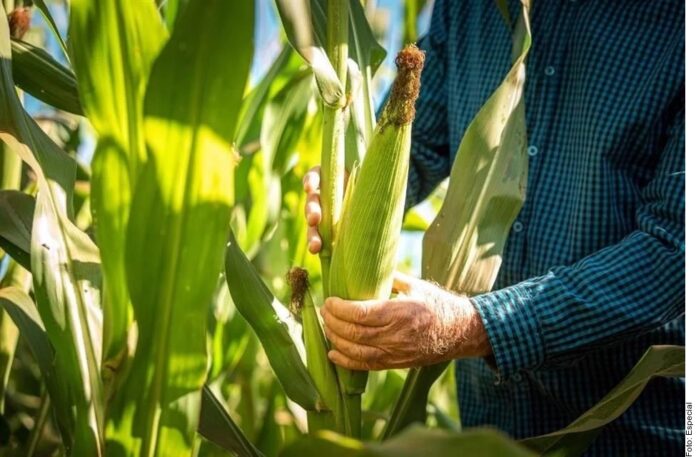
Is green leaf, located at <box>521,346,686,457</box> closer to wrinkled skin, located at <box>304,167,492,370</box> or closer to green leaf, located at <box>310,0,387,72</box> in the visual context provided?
wrinkled skin, located at <box>304,167,492,370</box>

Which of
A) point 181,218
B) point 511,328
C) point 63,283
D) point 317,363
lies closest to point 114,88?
point 181,218

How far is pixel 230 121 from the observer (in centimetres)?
48

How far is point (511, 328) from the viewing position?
82 centimetres

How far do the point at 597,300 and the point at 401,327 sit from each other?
0.87ft

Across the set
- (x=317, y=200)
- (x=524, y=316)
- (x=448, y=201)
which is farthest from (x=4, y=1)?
(x=524, y=316)

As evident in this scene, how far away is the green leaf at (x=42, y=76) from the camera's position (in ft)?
2.34

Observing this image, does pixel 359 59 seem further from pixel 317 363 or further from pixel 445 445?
pixel 445 445

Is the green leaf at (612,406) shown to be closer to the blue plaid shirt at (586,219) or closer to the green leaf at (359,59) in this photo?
the blue plaid shirt at (586,219)

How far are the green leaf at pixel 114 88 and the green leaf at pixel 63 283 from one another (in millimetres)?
116

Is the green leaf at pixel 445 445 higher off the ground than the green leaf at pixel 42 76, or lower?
lower

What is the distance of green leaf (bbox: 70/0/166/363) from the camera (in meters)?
0.49

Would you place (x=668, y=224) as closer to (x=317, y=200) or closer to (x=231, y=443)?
(x=317, y=200)

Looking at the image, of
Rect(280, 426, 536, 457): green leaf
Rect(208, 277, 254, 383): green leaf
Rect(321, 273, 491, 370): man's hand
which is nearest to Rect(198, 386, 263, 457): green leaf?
Rect(321, 273, 491, 370): man's hand

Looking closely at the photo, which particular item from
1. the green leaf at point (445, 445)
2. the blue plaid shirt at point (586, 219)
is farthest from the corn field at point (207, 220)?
the blue plaid shirt at point (586, 219)
